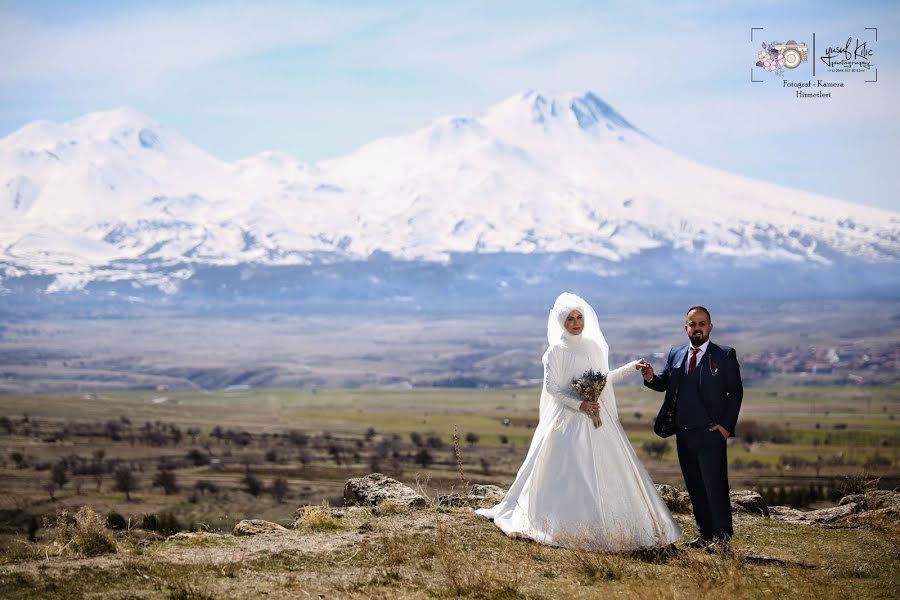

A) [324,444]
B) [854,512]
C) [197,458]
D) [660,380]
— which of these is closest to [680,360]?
[660,380]

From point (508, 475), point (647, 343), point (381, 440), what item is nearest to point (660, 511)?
point (508, 475)

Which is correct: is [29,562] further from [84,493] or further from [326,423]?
[326,423]

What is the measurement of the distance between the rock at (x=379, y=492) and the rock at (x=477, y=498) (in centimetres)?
39

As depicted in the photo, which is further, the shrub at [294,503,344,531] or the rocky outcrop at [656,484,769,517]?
the rocky outcrop at [656,484,769,517]

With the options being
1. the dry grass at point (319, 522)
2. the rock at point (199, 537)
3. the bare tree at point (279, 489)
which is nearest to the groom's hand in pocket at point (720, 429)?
the dry grass at point (319, 522)

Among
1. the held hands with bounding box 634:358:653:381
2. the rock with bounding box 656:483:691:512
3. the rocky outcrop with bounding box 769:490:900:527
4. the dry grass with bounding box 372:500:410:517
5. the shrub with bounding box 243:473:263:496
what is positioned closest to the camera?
the held hands with bounding box 634:358:653:381

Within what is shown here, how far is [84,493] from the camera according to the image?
50.6m

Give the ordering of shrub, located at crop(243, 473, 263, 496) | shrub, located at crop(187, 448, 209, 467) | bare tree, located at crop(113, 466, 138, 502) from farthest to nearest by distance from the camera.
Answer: shrub, located at crop(187, 448, 209, 467) → bare tree, located at crop(113, 466, 138, 502) → shrub, located at crop(243, 473, 263, 496)

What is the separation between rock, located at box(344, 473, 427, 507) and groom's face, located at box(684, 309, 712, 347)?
5.02 metres

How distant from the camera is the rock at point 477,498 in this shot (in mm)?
14898

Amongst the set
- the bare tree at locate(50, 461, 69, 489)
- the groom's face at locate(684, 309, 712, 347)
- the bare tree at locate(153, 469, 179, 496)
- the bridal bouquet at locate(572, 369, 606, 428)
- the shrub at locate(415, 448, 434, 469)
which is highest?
the groom's face at locate(684, 309, 712, 347)

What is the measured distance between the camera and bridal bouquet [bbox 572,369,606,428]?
39.6 ft

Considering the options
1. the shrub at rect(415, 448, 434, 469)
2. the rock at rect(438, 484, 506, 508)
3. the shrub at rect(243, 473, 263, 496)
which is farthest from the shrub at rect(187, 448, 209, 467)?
the rock at rect(438, 484, 506, 508)

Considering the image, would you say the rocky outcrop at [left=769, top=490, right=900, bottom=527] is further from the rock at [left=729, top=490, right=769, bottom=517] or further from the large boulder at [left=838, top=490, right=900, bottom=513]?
the rock at [left=729, top=490, right=769, bottom=517]
